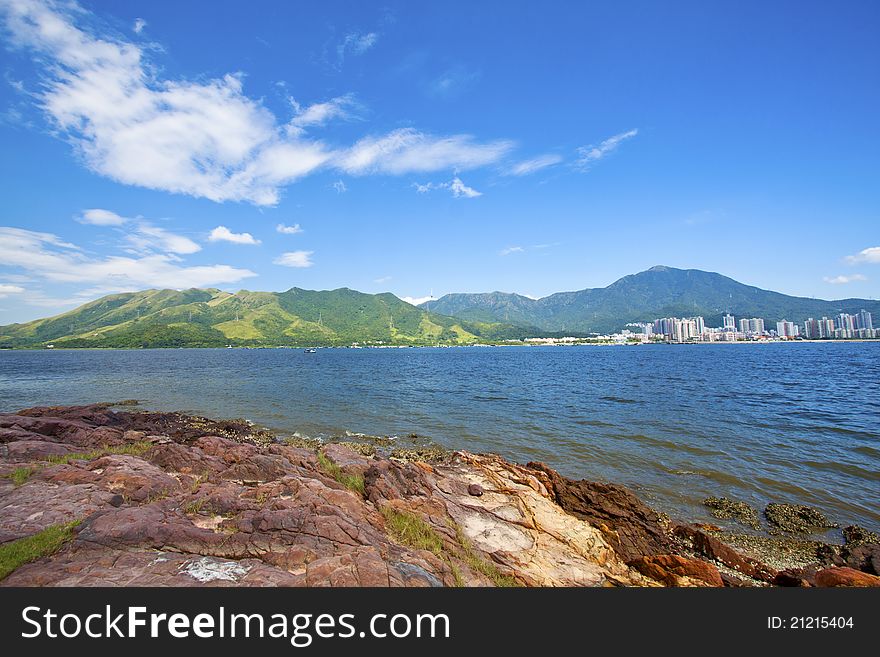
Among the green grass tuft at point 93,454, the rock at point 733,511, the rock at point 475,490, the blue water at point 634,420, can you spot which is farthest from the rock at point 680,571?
the green grass tuft at point 93,454

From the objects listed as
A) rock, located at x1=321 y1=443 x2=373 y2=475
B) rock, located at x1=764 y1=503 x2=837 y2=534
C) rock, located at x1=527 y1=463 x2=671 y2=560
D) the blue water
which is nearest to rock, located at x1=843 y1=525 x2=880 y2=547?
rock, located at x1=764 y1=503 x2=837 y2=534

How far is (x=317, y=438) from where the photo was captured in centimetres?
3375

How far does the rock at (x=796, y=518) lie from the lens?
17.4 meters

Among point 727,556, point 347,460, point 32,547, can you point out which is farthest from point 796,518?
point 32,547

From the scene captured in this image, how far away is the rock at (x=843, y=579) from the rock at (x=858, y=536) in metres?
5.08

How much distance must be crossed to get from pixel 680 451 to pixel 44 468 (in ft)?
118

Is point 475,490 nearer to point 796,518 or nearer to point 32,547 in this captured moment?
point 32,547

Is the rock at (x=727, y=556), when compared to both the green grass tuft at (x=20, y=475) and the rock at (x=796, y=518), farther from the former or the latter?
the green grass tuft at (x=20, y=475)

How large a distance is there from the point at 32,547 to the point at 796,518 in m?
28.1
